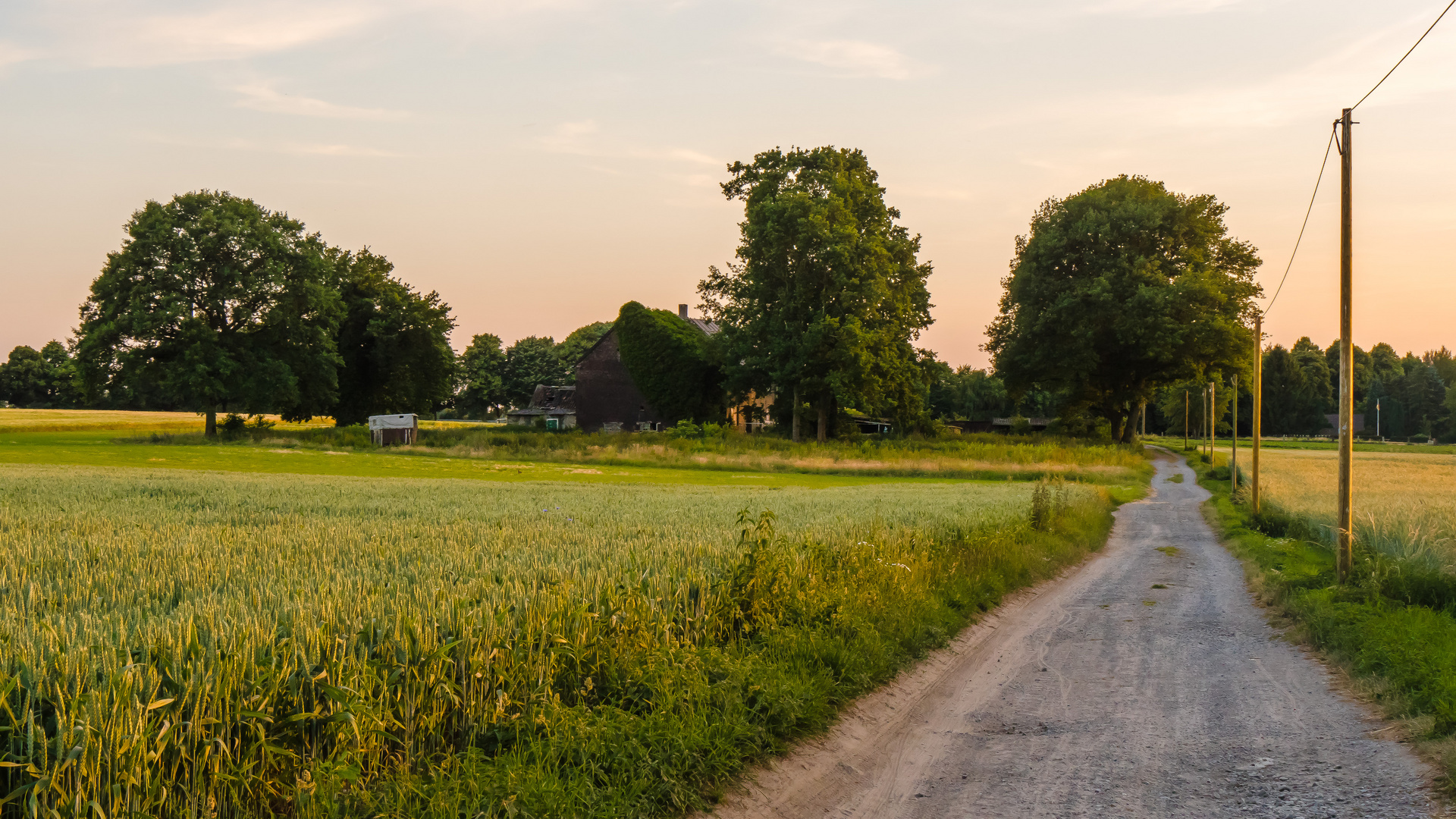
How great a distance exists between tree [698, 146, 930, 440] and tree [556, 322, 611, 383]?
2826 inches

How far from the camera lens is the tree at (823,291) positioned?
5656 cm

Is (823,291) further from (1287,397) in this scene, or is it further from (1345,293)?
(1287,397)

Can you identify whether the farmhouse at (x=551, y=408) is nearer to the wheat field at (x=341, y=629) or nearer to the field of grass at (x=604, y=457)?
the field of grass at (x=604, y=457)

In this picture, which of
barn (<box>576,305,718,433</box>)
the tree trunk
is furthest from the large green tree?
barn (<box>576,305,718,433</box>)

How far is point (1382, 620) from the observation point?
1137 centimetres

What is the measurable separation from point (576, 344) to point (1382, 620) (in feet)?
462

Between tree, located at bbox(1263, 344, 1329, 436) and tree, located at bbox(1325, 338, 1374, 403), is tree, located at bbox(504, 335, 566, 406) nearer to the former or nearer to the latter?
tree, located at bbox(1263, 344, 1329, 436)

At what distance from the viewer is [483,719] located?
5.47 metres

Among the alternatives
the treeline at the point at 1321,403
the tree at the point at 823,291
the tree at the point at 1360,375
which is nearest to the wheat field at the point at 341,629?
the tree at the point at 823,291

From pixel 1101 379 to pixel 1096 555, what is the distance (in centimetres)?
5549

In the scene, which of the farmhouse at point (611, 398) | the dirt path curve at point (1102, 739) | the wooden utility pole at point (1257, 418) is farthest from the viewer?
the farmhouse at point (611, 398)

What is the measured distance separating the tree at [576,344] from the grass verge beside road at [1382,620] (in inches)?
4610

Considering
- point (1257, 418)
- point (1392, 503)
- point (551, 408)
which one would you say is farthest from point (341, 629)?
point (551, 408)

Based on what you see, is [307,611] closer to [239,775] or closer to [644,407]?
[239,775]
